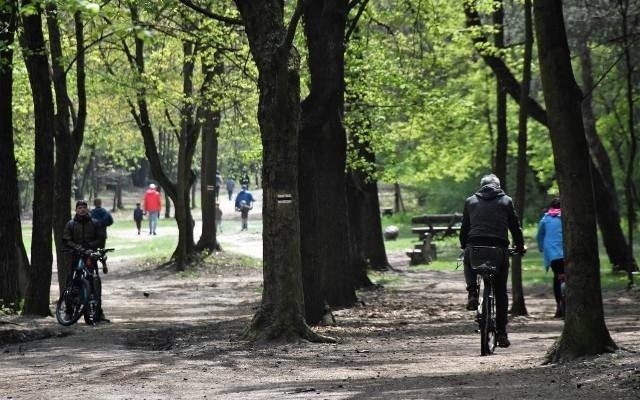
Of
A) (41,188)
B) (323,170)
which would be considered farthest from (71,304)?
(323,170)

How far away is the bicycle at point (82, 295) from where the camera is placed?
683 inches

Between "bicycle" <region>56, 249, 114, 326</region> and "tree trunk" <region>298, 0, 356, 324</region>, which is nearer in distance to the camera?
"tree trunk" <region>298, 0, 356, 324</region>

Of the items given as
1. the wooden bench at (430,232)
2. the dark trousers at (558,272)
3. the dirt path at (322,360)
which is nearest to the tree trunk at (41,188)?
the dirt path at (322,360)

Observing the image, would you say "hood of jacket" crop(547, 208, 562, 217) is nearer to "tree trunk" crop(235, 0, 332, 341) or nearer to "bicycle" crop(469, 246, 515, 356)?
"tree trunk" crop(235, 0, 332, 341)

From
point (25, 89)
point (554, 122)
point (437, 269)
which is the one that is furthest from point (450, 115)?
point (554, 122)

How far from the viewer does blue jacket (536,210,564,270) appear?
17234 mm

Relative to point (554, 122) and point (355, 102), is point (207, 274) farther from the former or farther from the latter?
point (554, 122)

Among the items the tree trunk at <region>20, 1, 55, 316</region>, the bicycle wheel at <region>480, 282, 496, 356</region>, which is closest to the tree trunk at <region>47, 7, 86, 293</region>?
the tree trunk at <region>20, 1, 55, 316</region>

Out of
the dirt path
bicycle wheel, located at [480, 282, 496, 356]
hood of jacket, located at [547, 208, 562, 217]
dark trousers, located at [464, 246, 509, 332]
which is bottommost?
the dirt path

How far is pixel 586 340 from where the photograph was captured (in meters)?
10.6

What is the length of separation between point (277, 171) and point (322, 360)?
2.43 metres

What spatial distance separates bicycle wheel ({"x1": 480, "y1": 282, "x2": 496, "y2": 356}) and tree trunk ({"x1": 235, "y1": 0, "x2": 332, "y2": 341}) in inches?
92.2

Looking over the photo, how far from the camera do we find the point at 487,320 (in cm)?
1212

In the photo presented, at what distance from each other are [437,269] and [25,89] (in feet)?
39.7
